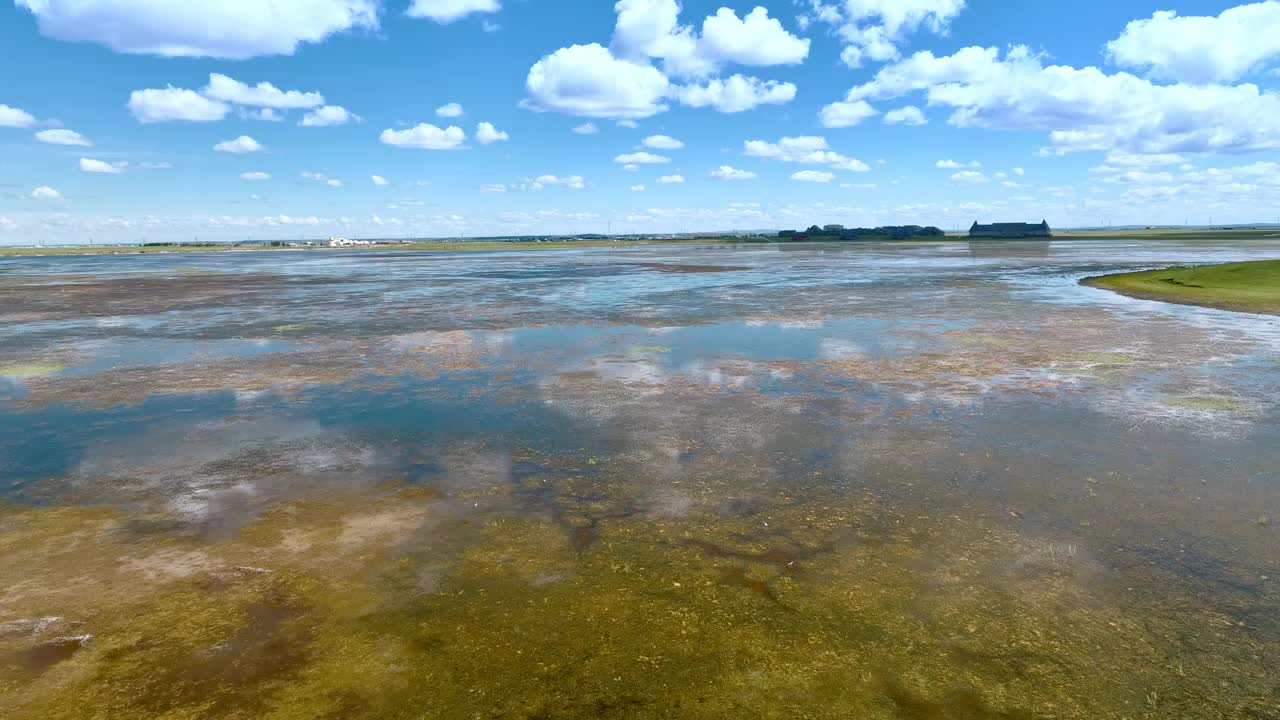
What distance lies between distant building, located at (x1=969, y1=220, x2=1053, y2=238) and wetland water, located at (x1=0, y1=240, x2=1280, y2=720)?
174469 millimetres

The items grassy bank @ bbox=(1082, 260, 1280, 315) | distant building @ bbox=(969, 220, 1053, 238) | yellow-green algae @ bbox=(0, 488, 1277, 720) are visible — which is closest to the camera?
yellow-green algae @ bbox=(0, 488, 1277, 720)

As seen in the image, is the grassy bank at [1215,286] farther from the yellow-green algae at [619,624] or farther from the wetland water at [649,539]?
the yellow-green algae at [619,624]

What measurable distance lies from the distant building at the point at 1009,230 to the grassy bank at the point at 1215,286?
5764 inches

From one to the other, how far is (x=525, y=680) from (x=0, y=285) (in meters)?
73.1

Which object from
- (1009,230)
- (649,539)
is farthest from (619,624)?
(1009,230)

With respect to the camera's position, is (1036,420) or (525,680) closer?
(525,680)

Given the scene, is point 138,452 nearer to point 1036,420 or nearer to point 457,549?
point 457,549

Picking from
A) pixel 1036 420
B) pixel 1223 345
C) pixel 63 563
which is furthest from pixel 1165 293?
pixel 63 563

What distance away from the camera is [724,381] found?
15.6 meters

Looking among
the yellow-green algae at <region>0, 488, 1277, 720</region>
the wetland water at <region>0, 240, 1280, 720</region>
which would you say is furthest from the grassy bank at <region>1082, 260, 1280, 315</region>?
the yellow-green algae at <region>0, 488, 1277, 720</region>

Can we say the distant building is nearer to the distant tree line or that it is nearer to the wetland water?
the distant tree line

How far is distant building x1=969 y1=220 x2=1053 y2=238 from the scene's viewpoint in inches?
6742

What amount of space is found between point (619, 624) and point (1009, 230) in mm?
192604

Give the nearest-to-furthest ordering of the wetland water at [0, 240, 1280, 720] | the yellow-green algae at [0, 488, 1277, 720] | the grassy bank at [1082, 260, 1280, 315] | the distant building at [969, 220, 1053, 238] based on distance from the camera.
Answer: the yellow-green algae at [0, 488, 1277, 720] → the wetland water at [0, 240, 1280, 720] → the grassy bank at [1082, 260, 1280, 315] → the distant building at [969, 220, 1053, 238]
